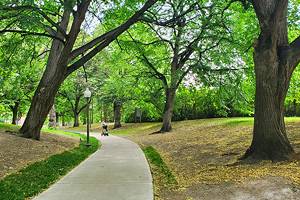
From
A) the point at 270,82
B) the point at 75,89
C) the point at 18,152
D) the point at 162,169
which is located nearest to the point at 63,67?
the point at 18,152

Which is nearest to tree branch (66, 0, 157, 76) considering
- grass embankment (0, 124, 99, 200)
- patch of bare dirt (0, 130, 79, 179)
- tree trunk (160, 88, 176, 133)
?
patch of bare dirt (0, 130, 79, 179)

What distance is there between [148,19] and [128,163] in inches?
260

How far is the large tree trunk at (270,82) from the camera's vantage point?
934 cm

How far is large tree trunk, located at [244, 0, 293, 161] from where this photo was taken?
9344 millimetres

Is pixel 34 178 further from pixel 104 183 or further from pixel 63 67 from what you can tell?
pixel 63 67

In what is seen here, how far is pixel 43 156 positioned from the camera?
12523 mm

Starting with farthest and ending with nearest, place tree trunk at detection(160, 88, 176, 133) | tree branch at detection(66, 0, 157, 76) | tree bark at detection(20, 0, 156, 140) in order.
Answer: tree trunk at detection(160, 88, 176, 133)
tree bark at detection(20, 0, 156, 140)
tree branch at detection(66, 0, 157, 76)

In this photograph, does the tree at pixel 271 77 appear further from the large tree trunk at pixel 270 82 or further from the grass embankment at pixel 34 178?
the grass embankment at pixel 34 178

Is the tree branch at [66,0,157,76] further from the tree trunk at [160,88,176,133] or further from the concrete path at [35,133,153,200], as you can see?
the tree trunk at [160,88,176,133]

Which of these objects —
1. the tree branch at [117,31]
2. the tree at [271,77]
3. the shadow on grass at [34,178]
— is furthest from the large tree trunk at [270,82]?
the tree branch at [117,31]

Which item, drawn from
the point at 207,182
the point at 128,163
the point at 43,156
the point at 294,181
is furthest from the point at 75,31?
the point at 294,181

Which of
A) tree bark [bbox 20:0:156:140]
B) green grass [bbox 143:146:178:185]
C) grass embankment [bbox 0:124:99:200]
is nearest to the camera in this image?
grass embankment [bbox 0:124:99:200]

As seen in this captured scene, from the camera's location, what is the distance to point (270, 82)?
942 centimetres

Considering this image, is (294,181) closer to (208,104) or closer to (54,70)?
(54,70)
